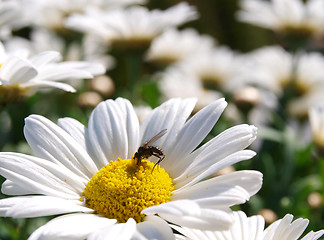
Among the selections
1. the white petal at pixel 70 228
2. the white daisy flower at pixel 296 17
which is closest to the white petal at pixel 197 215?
the white petal at pixel 70 228

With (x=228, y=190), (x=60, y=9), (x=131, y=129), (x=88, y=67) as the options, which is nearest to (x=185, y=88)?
(x=60, y=9)

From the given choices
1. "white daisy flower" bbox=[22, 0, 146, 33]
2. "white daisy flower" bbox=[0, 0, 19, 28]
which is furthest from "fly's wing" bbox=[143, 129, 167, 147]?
"white daisy flower" bbox=[22, 0, 146, 33]

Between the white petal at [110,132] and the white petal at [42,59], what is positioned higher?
the white petal at [42,59]

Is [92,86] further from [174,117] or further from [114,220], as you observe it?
[114,220]

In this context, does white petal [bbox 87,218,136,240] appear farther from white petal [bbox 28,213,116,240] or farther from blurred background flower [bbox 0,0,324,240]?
blurred background flower [bbox 0,0,324,240]

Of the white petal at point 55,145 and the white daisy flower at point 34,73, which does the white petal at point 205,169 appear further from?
the white daisy flower at point 34,73

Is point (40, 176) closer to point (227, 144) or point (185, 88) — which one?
point (227, 144)
